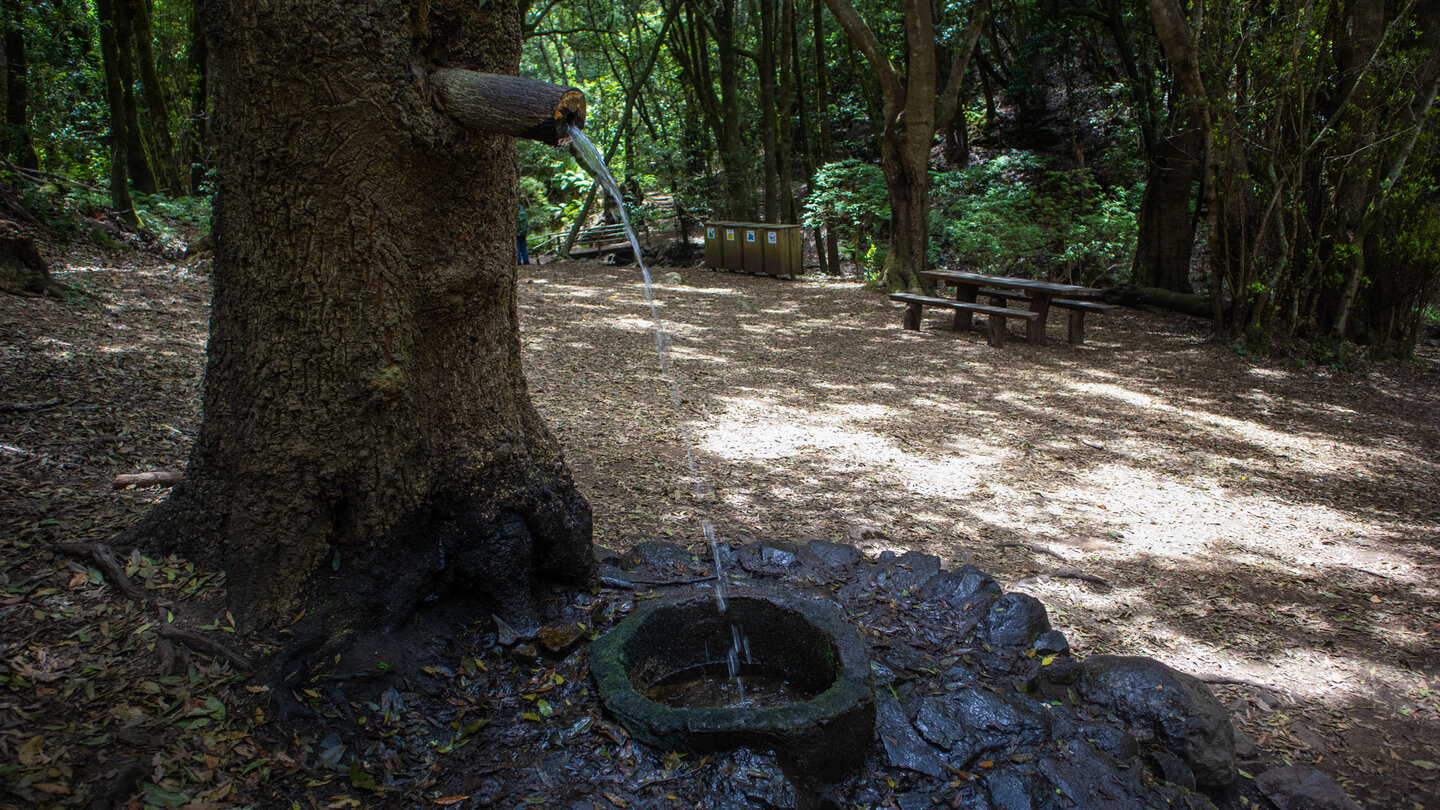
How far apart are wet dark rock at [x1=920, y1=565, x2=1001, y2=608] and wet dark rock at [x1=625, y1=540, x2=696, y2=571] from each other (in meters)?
1.03

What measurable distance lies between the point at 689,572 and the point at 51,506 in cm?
245

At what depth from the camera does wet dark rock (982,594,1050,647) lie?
10.5 ft

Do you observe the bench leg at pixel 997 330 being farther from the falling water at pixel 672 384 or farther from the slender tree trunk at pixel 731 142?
the slender tree trunk at pixel 731 142

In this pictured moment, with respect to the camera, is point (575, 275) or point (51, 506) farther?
point (575, 275)

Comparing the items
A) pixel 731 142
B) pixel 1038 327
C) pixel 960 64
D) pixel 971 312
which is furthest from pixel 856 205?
pixel 1038 327

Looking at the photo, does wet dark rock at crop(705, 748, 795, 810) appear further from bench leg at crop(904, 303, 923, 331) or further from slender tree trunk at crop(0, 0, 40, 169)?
slender tree trunk at crop(0, 0, 40, 169)

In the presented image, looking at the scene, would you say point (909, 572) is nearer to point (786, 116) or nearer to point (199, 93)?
point (786, 116)

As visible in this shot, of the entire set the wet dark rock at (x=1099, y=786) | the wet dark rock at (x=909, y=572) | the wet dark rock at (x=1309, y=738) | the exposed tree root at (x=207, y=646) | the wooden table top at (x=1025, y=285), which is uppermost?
the wooden table top at (x=1025, y=285)

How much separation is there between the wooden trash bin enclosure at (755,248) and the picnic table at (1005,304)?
12.3 ft

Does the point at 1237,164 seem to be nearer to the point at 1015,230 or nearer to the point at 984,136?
the point at 1015,230

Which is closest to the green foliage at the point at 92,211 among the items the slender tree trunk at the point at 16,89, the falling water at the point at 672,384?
the slender tree trunk at the point at 16,89

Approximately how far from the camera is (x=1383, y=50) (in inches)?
299

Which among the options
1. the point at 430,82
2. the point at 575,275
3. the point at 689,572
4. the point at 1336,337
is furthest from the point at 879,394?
the point at 575,275

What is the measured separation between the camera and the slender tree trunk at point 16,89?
10508 millimetres
